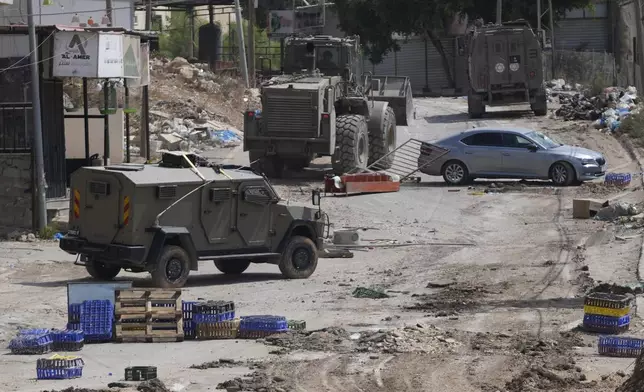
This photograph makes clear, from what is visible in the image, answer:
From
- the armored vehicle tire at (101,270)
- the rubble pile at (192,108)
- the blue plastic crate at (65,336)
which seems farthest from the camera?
the rubble pile at (192,108)

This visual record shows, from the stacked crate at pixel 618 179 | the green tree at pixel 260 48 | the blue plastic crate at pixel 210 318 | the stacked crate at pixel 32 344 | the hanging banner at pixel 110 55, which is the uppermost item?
the green tree at pixel 260 48

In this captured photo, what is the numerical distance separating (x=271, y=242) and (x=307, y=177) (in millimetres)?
12468

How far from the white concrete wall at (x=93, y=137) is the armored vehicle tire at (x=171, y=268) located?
40.7 feet

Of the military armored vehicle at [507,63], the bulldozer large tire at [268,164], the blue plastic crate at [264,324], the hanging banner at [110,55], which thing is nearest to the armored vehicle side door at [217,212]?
the blue plastic crate at [264,324]

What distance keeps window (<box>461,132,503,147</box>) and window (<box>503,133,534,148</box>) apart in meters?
0.14

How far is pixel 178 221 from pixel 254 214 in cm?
142

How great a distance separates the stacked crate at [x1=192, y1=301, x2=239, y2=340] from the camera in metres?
14.3

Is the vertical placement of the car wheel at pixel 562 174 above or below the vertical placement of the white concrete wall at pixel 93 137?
below

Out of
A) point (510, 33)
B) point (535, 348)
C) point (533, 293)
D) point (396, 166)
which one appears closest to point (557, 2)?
point (510, 33)

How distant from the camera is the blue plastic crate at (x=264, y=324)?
14.1 meters

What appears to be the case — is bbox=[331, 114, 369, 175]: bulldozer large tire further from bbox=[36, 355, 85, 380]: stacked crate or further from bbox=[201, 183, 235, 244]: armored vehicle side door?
bbox=[36, 355, 85, 380]: stacked crate

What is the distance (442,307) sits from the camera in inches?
634

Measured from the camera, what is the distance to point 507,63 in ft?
143

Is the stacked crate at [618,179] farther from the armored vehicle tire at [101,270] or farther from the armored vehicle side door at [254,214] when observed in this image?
the armored vehicle tire at [101,270]
